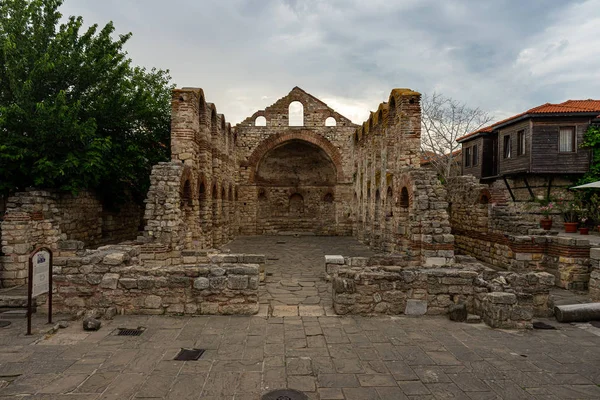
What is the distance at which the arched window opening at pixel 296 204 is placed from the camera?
25.0 metres

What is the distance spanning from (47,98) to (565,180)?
2426 cm

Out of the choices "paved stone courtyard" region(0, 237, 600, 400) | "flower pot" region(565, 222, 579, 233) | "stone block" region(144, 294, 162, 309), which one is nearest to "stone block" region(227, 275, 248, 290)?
"paved stone courtyard" region(0, 237, 600, 400)

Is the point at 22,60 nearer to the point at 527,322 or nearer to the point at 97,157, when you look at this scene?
the point at 97,157

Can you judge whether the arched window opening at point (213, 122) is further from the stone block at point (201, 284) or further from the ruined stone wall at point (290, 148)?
the stone block at point (201, 284)

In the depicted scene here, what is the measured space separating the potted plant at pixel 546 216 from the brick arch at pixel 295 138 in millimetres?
10945

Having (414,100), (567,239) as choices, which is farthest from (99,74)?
(567,239)

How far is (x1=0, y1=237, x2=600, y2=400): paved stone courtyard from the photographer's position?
4.23 m

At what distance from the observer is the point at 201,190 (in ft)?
47.4

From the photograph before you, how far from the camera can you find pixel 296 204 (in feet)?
82.6

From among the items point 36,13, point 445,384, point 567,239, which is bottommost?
point 445,384

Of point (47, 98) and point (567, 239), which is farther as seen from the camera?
point (47, 98)

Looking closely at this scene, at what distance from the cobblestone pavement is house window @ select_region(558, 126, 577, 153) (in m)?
12.3

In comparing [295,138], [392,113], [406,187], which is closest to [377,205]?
[392,113]

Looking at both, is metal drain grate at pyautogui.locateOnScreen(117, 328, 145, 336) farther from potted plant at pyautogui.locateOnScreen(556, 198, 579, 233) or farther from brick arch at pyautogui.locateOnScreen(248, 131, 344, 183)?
potted plant at pyautogui.locateOnScreen(556, 198, 579, 233)
